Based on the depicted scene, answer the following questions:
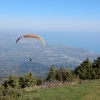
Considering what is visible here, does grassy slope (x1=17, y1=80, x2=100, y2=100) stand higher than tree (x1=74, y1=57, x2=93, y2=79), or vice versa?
tree (x1=74, y1=57, x2=93, y2=79)

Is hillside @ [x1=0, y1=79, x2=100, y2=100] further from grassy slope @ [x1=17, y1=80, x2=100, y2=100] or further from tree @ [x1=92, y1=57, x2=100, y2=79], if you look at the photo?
tree @ [x1=92, y1=57, x2=100, y2=79]

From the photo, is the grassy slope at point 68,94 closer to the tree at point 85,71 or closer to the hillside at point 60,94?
the hillside at point 60,94

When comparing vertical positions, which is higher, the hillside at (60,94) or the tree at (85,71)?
the tree at (85,71)

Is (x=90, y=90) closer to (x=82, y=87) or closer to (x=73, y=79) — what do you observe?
(x=82, y=87)

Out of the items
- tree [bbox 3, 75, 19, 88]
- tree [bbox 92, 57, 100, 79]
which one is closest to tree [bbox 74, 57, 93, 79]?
tree [bbox 92, 57, 100, 79]

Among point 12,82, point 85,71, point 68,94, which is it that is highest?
point 85,71

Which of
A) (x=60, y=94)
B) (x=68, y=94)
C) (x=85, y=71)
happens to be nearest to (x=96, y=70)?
(x=85, y=71)

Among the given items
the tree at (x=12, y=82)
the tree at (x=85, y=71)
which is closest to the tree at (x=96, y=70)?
the tree at (x=85, y=71)

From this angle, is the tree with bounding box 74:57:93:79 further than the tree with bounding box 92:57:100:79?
Yes

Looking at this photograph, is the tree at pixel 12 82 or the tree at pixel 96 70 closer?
the tree at pixel 96 70

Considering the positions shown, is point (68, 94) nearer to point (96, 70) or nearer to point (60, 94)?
point (60, 94)

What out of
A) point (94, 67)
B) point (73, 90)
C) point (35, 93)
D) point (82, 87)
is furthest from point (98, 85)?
point (94, 67)
